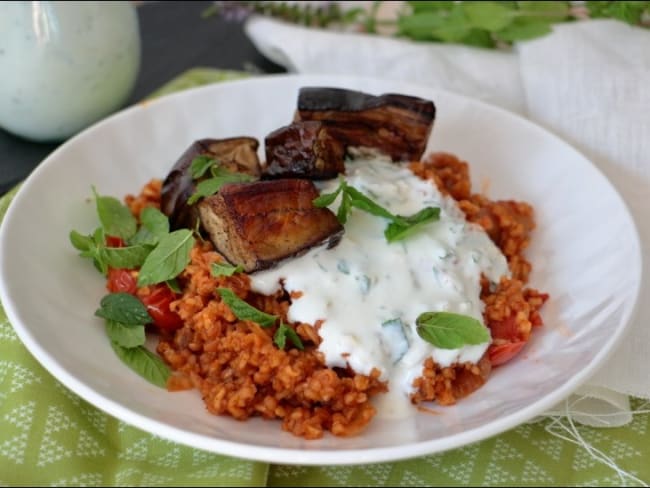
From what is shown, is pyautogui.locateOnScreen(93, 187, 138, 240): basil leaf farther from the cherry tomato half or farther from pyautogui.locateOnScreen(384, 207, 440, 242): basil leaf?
pyautogui.locateOnScreen(384, 207, 440, 242): basil leaf

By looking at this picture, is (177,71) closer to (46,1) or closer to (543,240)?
(46,1)

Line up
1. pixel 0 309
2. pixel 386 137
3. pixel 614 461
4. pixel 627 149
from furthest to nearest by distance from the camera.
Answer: pixel 627 149 < pixel 386 137 < pixel 0 309 < pixel 614 461

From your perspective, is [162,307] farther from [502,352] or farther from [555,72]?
[555,72]

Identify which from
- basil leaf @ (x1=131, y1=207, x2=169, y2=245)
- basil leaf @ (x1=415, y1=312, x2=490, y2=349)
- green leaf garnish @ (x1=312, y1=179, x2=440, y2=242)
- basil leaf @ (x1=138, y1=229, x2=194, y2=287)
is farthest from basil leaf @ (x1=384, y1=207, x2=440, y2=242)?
basil leaf @ (x1=131, y1=207, x2=169, y2=245)

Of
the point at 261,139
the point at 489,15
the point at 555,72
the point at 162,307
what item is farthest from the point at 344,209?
the point at 489,15

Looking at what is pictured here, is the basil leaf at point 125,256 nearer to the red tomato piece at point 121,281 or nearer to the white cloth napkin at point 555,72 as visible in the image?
the red tomato piece at point 121,281

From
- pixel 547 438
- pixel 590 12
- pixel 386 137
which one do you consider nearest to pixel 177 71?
pixel 386 137
